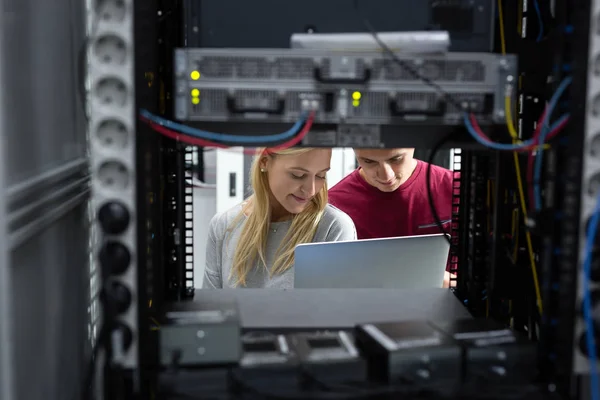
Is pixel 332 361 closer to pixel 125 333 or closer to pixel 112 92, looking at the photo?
pixel 125 333

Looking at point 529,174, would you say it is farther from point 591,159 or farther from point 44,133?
point 44,133

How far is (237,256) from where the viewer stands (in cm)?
211

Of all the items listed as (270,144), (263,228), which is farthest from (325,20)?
(263,228)

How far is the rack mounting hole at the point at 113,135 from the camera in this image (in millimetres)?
932

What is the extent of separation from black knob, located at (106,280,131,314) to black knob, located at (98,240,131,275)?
0.8 inches

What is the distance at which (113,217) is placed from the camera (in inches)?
36.2

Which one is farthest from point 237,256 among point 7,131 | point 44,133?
point 7,131

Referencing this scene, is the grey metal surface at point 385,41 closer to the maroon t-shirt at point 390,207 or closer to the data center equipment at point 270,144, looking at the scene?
the data center equipment at point 270,144

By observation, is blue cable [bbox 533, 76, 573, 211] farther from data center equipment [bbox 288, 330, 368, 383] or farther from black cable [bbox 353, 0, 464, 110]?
data center equipment [bbox 288, 330, 368, 383]

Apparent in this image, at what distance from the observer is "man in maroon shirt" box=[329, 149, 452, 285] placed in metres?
2.41

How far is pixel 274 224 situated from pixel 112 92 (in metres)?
1.38

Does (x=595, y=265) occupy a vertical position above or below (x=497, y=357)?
above

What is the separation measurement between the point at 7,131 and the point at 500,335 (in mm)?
880

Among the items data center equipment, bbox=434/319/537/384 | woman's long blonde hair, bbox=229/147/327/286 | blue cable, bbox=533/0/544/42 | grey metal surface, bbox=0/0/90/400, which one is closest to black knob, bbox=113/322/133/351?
grey metal surface, bbox=0/0/90/400
